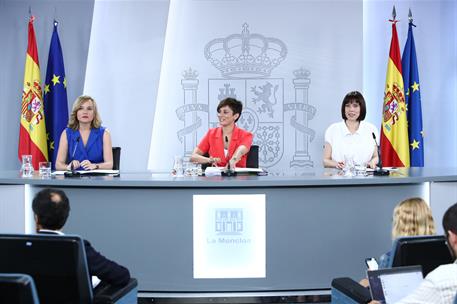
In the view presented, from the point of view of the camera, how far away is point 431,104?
22.6 feet

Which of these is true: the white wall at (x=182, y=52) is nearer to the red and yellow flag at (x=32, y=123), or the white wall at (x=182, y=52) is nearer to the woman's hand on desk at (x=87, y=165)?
the red and yellow flag at (x=32, y=123)

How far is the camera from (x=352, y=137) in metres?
5.35

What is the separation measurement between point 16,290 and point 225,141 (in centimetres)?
335

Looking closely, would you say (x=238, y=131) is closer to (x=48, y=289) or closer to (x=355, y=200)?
(x=355, y=200)

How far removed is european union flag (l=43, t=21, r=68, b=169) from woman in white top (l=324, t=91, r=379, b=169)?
2.85 metres

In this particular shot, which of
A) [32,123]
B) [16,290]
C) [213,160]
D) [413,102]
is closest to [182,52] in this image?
[32,123]

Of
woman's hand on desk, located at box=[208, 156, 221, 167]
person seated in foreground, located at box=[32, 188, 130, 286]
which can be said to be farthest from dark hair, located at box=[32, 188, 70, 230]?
woman's hand on desk, located at box=[208, 156, 221, 167]

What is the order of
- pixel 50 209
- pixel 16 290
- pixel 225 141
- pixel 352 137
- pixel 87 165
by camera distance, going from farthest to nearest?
pixel 352 137 < pixel 225 141 < pixel 87 165 < pixel 50 209 < pixel 16 290

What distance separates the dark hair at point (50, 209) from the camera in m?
2.59

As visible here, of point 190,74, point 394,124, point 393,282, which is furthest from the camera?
point 190,74

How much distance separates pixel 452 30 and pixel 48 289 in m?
5.67

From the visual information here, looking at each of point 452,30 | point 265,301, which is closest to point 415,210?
point 265,301

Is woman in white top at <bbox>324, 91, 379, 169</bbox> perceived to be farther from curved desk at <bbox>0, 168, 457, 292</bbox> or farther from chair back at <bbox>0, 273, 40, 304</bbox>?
chair back at <bbox>0, 273, 40, 304</bbox>

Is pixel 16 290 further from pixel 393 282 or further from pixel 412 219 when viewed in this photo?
pixel 412 219
